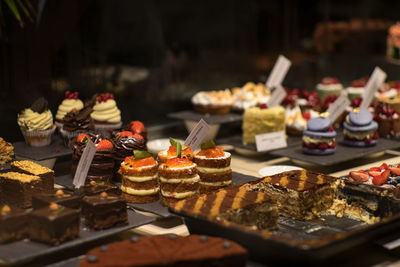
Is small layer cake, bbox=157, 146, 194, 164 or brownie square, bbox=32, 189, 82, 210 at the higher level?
small layer cake, bbox=157, 146, 194, 164

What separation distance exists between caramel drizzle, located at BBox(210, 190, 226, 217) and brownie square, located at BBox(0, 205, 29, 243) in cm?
94

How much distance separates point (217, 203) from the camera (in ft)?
10.8

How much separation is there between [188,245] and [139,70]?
335 centimetres

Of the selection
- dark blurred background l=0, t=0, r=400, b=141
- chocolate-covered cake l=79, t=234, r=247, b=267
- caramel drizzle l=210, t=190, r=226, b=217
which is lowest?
chocolate-covered cake l=79, t=234, r=247, b=267

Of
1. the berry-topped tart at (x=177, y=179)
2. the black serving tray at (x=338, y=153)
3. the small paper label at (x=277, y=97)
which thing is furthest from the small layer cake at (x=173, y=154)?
the small paper label at (x=277, y=97)

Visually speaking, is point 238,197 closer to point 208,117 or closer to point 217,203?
point 217,203

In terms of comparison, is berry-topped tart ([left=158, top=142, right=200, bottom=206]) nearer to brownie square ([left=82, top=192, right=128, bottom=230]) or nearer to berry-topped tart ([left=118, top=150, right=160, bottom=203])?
berry-topped tart ([left=118, top=150, right=160, bottom=203])

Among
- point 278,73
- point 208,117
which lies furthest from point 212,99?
point 278,73

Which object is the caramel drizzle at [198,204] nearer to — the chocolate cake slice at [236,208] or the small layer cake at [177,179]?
the chocolate cake slice at [236,208]

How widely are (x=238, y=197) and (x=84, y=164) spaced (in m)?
Result: 1.07

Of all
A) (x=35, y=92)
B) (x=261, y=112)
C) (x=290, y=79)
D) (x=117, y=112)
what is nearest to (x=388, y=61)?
(x=290, y=79)

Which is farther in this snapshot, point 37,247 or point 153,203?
point 153,203

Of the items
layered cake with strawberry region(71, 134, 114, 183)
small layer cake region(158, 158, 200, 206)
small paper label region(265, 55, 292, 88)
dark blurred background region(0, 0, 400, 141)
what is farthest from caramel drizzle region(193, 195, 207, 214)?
small paper label region(265, 55, 292, 88)

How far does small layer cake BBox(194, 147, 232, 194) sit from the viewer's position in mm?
3974
